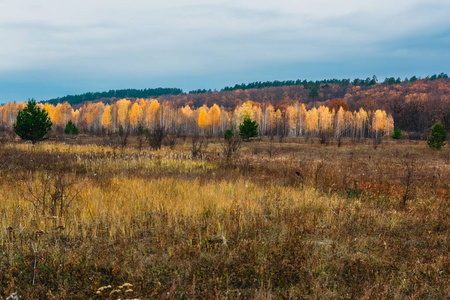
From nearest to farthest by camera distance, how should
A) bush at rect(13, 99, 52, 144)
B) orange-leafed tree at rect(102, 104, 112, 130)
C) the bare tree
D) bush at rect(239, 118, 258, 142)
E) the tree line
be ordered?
the bare tree, bush at rect(13, 99, 52, 144), bush at rect(239, 118, 258, 142), the tree line, orange-leafed tree at rect(102, 104, 112, 130)

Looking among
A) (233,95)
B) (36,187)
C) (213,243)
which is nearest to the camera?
(213,243)

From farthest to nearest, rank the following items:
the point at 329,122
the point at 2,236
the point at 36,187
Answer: the point at 329,122 < the point at 36,187 < the point at 2,236

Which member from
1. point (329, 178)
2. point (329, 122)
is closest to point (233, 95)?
point (329, 122)

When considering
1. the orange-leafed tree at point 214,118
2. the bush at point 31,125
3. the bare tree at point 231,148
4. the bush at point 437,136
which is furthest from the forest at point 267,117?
the bare tree at point 231,148

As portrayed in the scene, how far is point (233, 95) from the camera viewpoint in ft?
508

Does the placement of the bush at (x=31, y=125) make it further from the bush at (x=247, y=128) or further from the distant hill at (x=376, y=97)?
the distant hill at (x=376, y=97)

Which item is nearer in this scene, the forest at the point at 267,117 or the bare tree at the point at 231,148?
the bare tree at the point at 231,148

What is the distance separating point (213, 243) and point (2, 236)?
2.83 m

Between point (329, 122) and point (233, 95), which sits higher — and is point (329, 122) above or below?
below

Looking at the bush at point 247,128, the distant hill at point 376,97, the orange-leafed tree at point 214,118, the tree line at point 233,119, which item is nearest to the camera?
the bush at point 247,128

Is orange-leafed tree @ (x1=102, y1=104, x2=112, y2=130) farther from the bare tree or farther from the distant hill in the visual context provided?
the bare tree

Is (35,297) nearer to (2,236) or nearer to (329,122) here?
(2,236)

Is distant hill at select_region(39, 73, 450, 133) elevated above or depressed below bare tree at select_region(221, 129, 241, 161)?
above

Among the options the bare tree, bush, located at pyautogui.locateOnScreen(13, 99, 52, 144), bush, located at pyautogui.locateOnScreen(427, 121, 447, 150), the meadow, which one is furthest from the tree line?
the meadow
